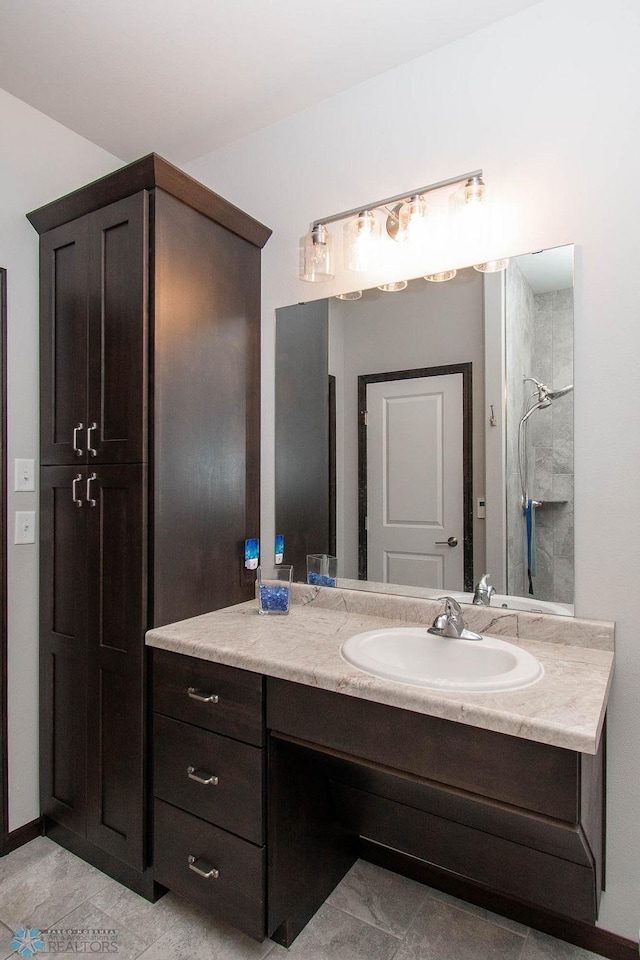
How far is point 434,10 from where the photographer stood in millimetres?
1608

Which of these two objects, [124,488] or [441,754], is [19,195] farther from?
[441,754]

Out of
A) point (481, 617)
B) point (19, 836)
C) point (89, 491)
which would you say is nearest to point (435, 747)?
point (481, 617)

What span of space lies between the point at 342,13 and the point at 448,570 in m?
1.71

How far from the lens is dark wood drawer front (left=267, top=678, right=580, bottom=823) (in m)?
1.04

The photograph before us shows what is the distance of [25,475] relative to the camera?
6.51ft

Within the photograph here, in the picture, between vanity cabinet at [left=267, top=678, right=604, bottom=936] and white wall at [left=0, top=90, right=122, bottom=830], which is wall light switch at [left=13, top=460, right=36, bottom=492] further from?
vanity cabinet at [left=267, top=678, right=604, bottom=936]

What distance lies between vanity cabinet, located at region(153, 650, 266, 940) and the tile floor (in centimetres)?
12

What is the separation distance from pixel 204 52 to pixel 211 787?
7.40 ft

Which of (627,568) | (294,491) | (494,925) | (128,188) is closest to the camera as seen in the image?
(627,568)

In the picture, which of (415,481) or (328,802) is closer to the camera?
(328,802)

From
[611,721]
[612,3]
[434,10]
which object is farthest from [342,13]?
[611,721]

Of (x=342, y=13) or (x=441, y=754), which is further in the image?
(x=342, y=13)

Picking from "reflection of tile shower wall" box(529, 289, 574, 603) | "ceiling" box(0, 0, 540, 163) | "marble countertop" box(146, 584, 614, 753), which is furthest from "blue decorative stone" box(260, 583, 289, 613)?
"ceiling" box(0, 0, 540, 163)

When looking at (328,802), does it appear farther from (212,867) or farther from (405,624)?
(405,624)
